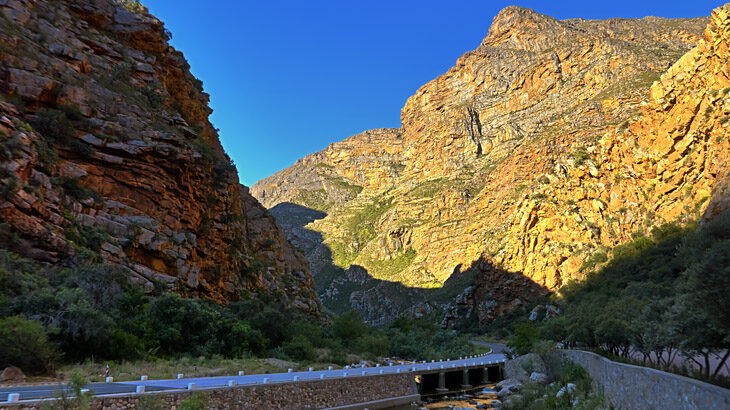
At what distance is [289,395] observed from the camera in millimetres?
19625

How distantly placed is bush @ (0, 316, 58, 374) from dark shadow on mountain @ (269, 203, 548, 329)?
213 feet

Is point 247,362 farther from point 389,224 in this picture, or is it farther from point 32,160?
point 389,224

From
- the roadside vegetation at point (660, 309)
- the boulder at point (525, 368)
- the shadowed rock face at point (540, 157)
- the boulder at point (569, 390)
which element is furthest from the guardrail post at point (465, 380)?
the shadowed rock face at point (540, 157)

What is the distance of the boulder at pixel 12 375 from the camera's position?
48.6 feet

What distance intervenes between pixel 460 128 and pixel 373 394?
4918 inches

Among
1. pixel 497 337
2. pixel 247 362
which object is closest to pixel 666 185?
pixel 497 337

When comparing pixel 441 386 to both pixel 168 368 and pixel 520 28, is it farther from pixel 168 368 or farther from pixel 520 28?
pixel 520 28

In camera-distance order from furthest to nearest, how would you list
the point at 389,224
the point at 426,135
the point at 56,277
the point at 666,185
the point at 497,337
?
the point at 426,135, the point at 389,224, the point at 497,337, the point at 666,185, the point at 56,277

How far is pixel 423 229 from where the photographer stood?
116 m

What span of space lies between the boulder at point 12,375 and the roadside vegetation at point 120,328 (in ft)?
2.84

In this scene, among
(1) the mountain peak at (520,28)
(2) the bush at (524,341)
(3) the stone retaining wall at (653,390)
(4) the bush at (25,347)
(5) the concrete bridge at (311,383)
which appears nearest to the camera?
(3) the stone retaining wall at (653,390)

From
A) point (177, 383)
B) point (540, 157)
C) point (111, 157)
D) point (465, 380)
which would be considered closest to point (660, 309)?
point (177, 383)

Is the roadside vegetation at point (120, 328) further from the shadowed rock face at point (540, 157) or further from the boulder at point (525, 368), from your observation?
the shadowed rock face at point (540, 157)

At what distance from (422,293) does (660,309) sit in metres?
81.7
